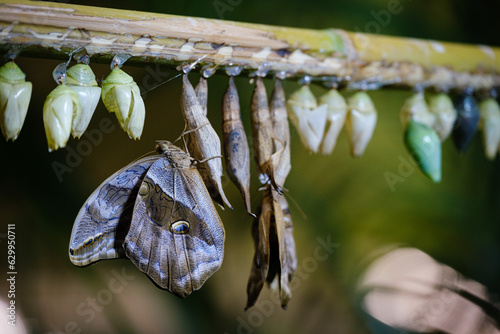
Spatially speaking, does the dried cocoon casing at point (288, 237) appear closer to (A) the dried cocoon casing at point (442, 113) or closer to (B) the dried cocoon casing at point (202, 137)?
(B) the dried cocoon casing at point (202, 137)

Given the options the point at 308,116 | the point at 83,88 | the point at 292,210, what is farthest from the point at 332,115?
the point at 292,210

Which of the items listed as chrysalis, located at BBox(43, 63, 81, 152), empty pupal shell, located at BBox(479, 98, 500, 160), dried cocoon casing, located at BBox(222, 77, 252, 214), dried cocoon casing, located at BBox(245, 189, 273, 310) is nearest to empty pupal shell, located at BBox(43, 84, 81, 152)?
chrysalis, located at BBox(43, 63, 81, 152)

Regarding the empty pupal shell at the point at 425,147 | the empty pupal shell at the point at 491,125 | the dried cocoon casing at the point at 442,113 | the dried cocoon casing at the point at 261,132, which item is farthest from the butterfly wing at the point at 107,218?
the empty pupal shell at the point at 491,125

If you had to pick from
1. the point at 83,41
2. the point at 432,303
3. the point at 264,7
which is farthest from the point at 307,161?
the point at 83,41

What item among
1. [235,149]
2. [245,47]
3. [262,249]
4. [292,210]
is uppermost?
[245,47]

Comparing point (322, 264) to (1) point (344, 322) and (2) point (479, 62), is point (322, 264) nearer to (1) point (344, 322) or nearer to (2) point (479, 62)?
(1) point (344, 322)

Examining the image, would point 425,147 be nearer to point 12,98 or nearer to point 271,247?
point 271,247
